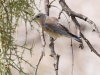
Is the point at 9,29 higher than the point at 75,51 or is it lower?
higher

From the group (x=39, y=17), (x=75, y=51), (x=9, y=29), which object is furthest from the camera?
(x=75, y=51)

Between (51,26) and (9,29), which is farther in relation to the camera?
(51,26)

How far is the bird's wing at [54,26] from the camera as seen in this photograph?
1.18m

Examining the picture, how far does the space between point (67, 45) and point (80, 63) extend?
0.18m

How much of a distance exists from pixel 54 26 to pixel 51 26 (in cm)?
2

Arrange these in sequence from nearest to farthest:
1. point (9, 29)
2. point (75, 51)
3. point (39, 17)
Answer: point (9, 29)
point (39, 17)
point (75, 51)

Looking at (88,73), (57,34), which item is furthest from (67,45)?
(57,34)

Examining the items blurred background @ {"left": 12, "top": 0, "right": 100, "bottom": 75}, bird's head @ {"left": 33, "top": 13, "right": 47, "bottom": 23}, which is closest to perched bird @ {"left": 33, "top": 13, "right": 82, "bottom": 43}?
bird's head @ {"left": 33, "top": 13, "right": 47, "bottom": 23}

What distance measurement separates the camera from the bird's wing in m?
1.18

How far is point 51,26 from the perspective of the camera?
1.25 m

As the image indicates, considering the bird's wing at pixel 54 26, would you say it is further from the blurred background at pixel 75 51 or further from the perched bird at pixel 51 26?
the blurred background at pixel 75 51

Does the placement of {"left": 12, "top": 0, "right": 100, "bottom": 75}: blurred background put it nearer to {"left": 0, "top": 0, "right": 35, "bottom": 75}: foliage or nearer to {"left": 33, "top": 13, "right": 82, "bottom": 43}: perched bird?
{"left": 33, "top": 13, "right": 82, "bottom": 43}: perched bird

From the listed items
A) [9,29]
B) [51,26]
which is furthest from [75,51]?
[9,29]

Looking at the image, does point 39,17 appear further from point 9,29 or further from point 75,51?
point 75,51
